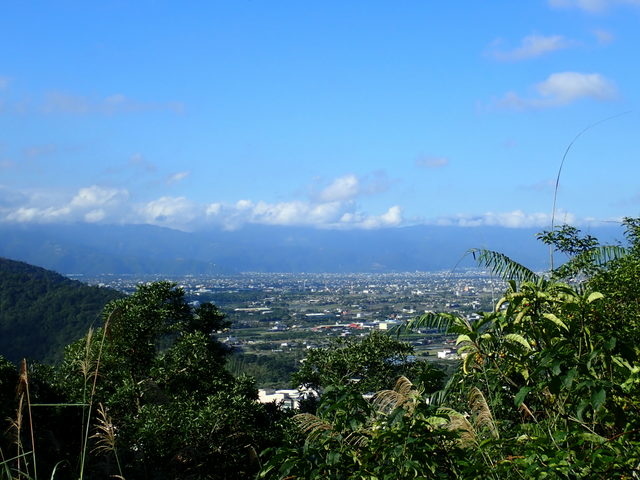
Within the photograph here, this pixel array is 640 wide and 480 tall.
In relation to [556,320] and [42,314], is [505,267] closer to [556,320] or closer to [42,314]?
[556,320]

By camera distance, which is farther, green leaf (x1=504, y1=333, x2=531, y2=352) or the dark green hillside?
the dark green hillside

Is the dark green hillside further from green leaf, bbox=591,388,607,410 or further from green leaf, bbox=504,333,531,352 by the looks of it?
green leaf, bbox=591,388,607,410

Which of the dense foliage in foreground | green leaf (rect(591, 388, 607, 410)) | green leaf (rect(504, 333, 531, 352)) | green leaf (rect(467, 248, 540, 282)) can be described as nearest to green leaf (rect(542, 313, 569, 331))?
the dense foliage in foreground

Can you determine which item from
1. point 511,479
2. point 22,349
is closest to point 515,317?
point 511,479

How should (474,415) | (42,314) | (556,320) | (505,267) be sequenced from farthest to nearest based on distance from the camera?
(42,314) → (505,267) → (474,415) → (556,320)

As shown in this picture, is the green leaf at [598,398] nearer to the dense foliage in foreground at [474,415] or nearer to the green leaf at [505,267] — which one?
the dense foliage in foreground at [474,415]

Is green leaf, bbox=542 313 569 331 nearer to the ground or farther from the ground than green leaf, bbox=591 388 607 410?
farther from the ground

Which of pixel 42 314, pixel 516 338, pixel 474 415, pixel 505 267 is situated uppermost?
pixel 505 267

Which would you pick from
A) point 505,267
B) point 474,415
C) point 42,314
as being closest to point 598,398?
point 474,415

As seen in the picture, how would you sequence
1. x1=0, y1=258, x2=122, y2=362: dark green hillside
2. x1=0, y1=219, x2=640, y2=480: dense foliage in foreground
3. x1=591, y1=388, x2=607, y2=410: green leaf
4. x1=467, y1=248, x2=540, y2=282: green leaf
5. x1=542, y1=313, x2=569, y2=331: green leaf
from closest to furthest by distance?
1. x1=591, y1=388, x2=607, y2=410: green leaf
2. x1=0, y1=219, x2=640, y2=480: dense foliage in foreground
3. x1=542, y1=313, x2=569, y2=331: green leaf
4. x1=467, y1=248, x2=540, y2=282: green leaf
5. x1=0, y1=258, x2=122, y2=362: dark green hillside

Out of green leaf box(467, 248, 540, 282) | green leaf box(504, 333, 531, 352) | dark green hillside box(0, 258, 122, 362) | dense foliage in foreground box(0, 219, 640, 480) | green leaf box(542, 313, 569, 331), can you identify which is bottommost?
dark green hillside box(0, 258, 122, 362)
